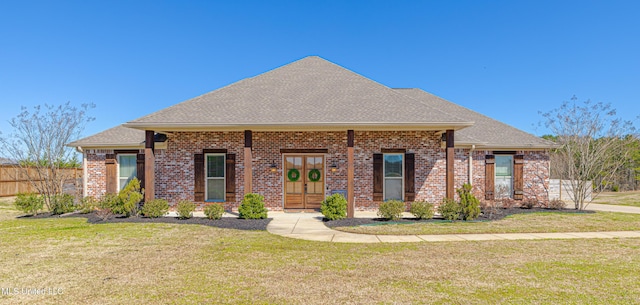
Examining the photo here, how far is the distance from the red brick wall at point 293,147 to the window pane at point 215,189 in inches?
23.5

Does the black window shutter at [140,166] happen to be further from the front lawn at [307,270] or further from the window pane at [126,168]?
the front lawn at [307,270]

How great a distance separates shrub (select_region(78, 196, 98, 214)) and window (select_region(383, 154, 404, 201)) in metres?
10.8

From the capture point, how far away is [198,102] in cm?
1177

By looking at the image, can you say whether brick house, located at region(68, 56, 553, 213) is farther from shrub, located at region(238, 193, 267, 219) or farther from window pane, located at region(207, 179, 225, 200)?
shrub, located at region(238, 193, 267, 219)

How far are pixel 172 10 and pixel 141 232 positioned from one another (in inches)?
407

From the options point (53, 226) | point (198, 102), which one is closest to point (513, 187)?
point (198, 102)

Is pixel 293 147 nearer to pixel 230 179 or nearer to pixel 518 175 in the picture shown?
pixel 230 179

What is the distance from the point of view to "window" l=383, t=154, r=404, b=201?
40.0 ft

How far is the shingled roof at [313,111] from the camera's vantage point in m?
10.0

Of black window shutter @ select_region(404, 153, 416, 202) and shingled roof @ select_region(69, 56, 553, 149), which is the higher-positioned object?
shingled roof @ select_region(69, 56, 553, 149)

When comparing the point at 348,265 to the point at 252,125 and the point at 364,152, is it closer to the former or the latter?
the point at 252,125

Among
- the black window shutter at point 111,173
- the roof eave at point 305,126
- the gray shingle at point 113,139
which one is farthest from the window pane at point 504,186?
the black window shutter at point 111,173

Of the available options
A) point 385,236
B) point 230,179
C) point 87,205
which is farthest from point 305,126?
point 87,205

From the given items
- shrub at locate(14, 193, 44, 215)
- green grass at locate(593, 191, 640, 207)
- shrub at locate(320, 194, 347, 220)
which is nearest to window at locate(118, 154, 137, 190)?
shrub at locate(14, 193, 44, 215)
